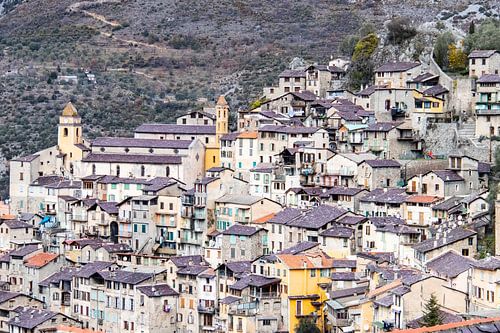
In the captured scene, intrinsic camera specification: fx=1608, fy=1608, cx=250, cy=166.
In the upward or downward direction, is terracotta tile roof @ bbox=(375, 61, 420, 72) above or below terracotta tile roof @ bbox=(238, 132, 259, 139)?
above

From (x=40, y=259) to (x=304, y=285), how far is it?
1754 centimetres

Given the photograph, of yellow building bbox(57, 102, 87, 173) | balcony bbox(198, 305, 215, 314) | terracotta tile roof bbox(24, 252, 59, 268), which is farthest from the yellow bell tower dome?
balcony bbox(198, 305, 215, 314)

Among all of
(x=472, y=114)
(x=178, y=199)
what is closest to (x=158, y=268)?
(x=178, y=199)

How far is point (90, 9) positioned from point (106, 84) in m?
24.2

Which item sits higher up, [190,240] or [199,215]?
[199,215]

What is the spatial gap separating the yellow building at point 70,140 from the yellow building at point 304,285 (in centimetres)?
2252

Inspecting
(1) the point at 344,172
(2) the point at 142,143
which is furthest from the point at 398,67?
(2) the point at 142,143

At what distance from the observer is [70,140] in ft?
293

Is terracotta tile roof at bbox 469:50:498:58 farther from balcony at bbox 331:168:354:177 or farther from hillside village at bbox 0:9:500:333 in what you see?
balcony at bbox 331:168:354:177

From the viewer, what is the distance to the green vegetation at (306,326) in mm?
67000

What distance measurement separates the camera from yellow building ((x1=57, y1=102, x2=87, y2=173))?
292ft

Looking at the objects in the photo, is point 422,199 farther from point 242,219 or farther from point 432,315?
point 432,315

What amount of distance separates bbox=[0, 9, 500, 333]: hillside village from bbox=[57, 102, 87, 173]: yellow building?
101mm

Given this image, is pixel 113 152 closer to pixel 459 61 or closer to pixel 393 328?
pixel 459 61
